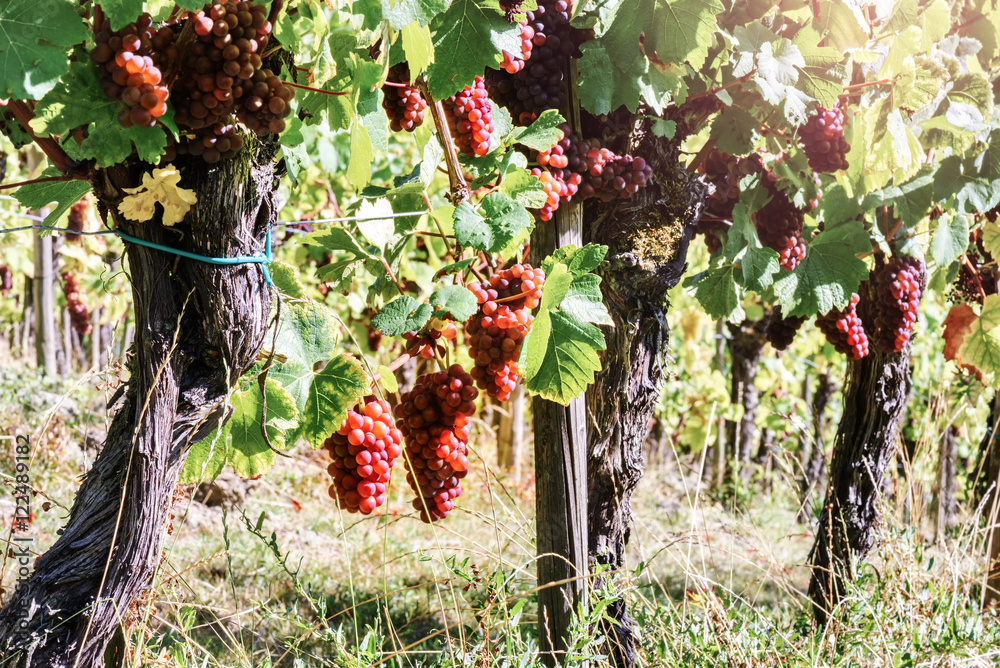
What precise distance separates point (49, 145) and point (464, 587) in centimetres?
124

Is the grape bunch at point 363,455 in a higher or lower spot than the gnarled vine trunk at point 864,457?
higher

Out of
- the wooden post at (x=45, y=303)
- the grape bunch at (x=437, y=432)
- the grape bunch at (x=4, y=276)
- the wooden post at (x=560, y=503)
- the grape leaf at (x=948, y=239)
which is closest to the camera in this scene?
the grape bunch at (x=437, y=432)

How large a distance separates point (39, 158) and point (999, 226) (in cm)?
531

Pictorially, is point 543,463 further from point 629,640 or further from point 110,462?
point 110,462

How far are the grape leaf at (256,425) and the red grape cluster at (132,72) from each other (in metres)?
0.55

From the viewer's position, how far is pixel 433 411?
58.7 inches

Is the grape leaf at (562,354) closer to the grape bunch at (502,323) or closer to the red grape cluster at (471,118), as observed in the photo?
the grape bunch at (502,323)

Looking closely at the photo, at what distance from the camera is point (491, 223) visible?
4.72 feet

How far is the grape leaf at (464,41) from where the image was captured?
1.36m

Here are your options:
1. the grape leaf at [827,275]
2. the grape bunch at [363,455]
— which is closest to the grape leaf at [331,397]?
the grape bunch at [363,455]

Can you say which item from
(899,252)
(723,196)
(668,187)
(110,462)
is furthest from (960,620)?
(110,462)

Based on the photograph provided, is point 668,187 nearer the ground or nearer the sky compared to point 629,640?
nearer the sky

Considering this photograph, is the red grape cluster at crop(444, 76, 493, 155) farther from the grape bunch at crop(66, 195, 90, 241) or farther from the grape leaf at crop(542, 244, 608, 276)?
the grape bunch at crop(66, 195, 90, 241)

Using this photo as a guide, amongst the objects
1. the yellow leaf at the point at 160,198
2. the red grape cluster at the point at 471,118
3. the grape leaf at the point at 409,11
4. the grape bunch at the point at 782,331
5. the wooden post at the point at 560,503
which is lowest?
the wooden post at the point at 560,503
